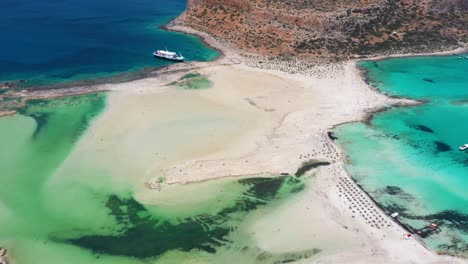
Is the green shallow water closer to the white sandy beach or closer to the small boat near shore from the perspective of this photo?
the white sandy beach

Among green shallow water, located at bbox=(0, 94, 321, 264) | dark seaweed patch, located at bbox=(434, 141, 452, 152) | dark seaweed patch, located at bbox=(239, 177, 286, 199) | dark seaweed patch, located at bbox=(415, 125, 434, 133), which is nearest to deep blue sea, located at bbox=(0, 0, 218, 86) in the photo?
green shallow water, located at bbox=(0, 94, 321, 264)

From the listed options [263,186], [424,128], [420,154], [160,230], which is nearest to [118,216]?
[160,230]

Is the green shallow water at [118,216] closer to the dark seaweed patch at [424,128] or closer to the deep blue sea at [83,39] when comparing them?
the dark seaweed patch at [424,128]

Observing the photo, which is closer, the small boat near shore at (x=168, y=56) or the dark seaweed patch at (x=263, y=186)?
the dark seaweed patch at (x=263, y=186)

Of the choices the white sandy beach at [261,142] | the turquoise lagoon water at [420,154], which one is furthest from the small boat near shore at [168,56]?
the turquoise lagoon water at [420,154]

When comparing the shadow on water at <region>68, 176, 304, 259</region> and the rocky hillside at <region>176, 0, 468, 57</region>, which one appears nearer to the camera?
the shadow on water at <region>68, 176, 304, 259</region>

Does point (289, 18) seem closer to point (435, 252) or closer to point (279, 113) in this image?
point (279, 113)
